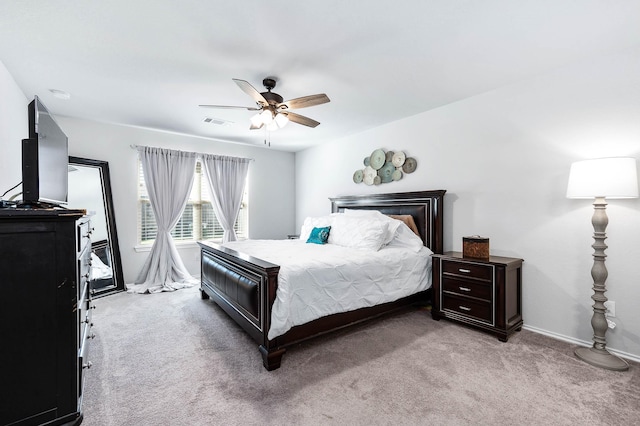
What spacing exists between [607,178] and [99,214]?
5.72m

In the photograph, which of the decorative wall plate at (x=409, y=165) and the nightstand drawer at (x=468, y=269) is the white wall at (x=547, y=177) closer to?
the decorative wall plate at (x=409, y=165)

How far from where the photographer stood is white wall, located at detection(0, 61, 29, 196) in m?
2.49

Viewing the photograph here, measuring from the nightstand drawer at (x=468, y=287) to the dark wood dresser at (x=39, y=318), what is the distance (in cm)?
311

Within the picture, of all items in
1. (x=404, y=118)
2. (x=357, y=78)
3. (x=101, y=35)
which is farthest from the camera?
(x=404, y=118)

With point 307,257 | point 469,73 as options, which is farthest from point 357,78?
point 307,257

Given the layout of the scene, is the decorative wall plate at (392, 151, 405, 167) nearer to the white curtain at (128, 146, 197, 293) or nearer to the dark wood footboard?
the dark wood footboard

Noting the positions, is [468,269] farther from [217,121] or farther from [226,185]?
[226,185]

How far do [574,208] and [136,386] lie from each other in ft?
12.8

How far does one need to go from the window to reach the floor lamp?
16.5 feet

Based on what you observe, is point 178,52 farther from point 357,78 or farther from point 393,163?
point 393,163

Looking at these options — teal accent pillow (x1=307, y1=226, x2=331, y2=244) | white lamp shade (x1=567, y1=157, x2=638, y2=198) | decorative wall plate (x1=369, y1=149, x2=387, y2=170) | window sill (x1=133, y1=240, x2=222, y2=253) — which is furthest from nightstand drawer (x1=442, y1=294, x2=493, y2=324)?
window sill (x1=133, y1=240, x2=222, y2=253)

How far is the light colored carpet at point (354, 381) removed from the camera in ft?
5.55

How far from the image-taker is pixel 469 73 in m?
2.73

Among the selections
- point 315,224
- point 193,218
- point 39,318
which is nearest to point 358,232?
point 315,224
